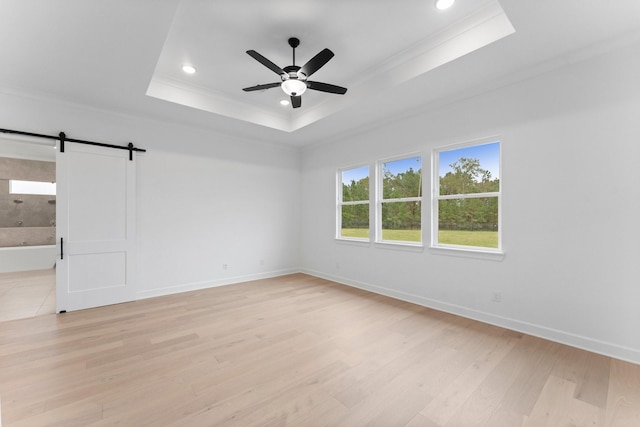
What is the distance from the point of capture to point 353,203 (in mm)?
5309

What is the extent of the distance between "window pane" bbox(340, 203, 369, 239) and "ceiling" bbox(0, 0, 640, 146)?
1.84 m

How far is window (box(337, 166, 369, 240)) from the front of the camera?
5.14m

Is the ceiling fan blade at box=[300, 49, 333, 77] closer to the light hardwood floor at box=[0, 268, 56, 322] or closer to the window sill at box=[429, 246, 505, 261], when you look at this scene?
the window sill at box=[429, 246, 505, 261]

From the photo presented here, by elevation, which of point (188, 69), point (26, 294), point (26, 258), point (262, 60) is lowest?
point (26, 294)

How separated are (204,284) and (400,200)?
3.76 m

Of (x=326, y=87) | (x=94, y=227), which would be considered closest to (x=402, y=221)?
(x=326, y=87)

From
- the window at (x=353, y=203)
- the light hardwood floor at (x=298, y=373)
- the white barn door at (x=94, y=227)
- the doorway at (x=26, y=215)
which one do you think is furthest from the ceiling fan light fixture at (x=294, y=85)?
the doorway at (x=26, y=215)

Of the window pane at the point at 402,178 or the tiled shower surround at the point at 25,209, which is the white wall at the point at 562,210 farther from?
the tiled shower surround at the point at 25,209

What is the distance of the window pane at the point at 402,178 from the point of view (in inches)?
168

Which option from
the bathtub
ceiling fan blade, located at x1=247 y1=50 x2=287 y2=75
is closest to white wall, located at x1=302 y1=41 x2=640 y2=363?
ceiling fan blade, located at x1=247 y1=50 x2=287 y2=75

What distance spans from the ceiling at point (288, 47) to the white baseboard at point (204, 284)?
9.36ft

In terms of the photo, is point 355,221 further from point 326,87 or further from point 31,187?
point 31,187

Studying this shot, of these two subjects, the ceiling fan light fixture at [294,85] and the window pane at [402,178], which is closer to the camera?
the ceiling fan light fixture at [294,85]

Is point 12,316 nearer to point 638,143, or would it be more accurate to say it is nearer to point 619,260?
point 619,260
